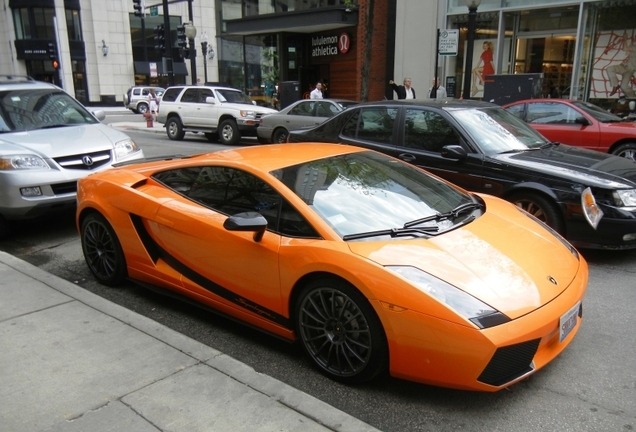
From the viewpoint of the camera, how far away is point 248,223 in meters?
3.47

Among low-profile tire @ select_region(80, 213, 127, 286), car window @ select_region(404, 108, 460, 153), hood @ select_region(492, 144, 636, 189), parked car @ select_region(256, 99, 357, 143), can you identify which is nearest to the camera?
low-profile tire @ select_region(80, 213, 127, 286)

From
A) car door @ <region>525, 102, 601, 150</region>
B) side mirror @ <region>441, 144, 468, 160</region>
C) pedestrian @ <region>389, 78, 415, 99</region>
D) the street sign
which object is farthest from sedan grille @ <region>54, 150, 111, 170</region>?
pedestrian @ <region>389, 78, 415, 99</region>

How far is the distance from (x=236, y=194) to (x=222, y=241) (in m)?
0.38

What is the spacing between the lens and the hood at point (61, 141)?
6.44 m

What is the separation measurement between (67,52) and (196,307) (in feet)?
173

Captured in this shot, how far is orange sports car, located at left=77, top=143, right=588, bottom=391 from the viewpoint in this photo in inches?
114

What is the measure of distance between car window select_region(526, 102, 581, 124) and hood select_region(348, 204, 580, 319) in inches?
A: 293

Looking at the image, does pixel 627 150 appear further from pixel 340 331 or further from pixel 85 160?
pixel 85 160

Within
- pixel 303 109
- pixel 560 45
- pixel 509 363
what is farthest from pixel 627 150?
pixel 509 363

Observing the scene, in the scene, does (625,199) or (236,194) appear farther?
(625,199)

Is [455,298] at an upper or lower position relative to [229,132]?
upper

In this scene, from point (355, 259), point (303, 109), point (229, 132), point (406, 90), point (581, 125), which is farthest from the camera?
point (229, 132)

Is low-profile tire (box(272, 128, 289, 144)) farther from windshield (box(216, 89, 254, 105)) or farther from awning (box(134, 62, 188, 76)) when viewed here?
awning (box(134, 62, 188, 76))

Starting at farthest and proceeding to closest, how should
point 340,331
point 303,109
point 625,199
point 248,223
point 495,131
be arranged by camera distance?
point 303,109
point 495,131
point 625,199
point 248,223
point 340,331
